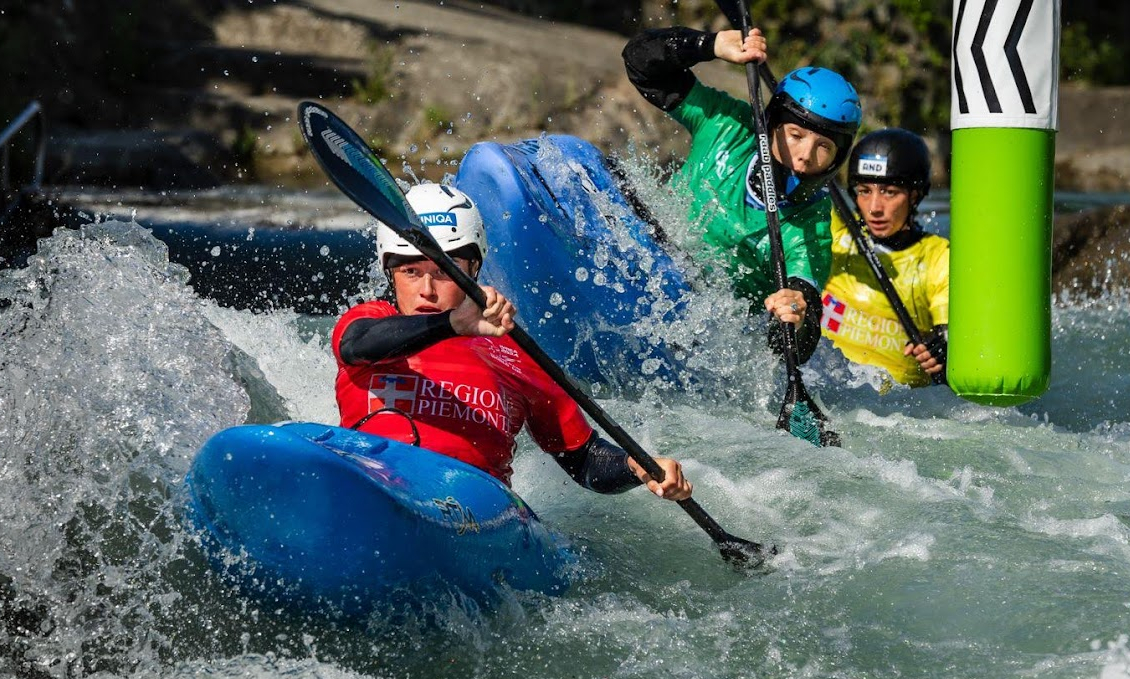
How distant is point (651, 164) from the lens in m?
5.75

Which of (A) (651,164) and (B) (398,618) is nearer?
(B) (398,618)

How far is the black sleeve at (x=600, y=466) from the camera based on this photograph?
372cm

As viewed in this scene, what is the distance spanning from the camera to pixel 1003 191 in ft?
14.5

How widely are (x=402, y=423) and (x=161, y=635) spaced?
77 cm

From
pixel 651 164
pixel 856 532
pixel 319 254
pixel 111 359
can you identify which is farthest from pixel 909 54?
pixel 111 359

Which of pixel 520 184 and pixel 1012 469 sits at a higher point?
pixel 520 184

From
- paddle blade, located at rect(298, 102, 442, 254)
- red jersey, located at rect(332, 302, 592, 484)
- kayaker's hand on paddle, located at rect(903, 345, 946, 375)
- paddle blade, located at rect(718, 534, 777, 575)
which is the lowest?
kayaker's hand on paddle, located at rect(903, 345, 946, 375)

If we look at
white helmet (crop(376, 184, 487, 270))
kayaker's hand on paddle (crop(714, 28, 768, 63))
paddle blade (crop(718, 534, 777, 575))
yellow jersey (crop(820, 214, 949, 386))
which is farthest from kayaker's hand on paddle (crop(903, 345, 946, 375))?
white helmet (crop(376, 184, 487, 270))

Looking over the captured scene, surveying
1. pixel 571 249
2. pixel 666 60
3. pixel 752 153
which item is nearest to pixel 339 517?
pixel 571 249

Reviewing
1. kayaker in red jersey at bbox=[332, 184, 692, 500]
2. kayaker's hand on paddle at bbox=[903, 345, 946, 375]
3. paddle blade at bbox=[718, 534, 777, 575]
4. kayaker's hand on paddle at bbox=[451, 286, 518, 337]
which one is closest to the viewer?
kayaker's hand on paddle at bbox=[451, 286, 518, 337]

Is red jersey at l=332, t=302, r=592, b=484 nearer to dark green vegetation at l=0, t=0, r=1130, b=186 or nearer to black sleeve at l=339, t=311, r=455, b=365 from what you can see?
black sleeve at l=339, t=311, r=455, b=365

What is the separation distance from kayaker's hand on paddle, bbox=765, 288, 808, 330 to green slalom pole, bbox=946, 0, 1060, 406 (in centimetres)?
57

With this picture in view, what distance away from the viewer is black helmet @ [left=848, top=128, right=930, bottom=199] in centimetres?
600

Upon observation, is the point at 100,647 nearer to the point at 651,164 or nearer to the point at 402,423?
the point at 402,423
